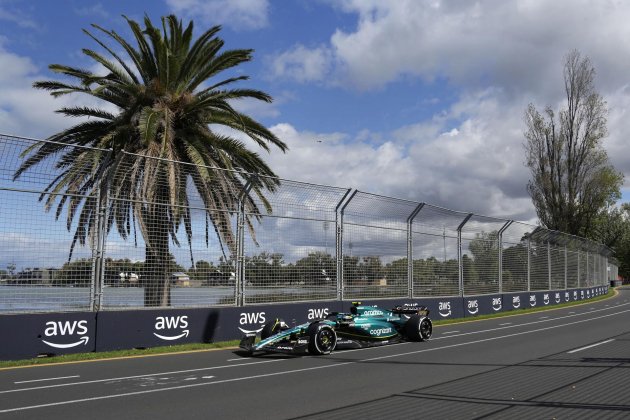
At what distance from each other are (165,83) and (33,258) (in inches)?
313

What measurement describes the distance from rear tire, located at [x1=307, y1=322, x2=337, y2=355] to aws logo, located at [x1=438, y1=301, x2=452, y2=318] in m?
9.23

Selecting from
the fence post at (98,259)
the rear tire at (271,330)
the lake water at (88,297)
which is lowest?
the rear tire at (271,330)

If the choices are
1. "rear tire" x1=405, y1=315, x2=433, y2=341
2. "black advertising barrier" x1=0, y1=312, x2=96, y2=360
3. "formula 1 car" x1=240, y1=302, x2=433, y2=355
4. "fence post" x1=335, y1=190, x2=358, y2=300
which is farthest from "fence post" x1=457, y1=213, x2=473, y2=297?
"black advertising barrier" x1=0, y1=312, x2=96, y2=360

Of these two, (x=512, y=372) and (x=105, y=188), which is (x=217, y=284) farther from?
(x=512, y=372)

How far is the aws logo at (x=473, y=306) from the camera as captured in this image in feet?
71.4

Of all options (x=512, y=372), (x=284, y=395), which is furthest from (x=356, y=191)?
(x=284, y=395)

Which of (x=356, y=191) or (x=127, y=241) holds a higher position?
(x=356, y=191)

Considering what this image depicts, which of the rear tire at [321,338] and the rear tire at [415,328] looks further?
the rear tire at [415,328]

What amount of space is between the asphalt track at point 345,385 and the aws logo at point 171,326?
126 centimetres

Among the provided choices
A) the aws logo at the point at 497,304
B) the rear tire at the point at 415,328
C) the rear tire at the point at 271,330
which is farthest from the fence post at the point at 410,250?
the rear tire at the point at 271,330

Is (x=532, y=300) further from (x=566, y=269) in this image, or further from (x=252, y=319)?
(x=252, y=319)

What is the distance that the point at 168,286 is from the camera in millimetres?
12602

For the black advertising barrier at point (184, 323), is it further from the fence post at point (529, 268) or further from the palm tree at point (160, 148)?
the fence post at point (529, 268)

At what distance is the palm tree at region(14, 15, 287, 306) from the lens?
40.7ft
